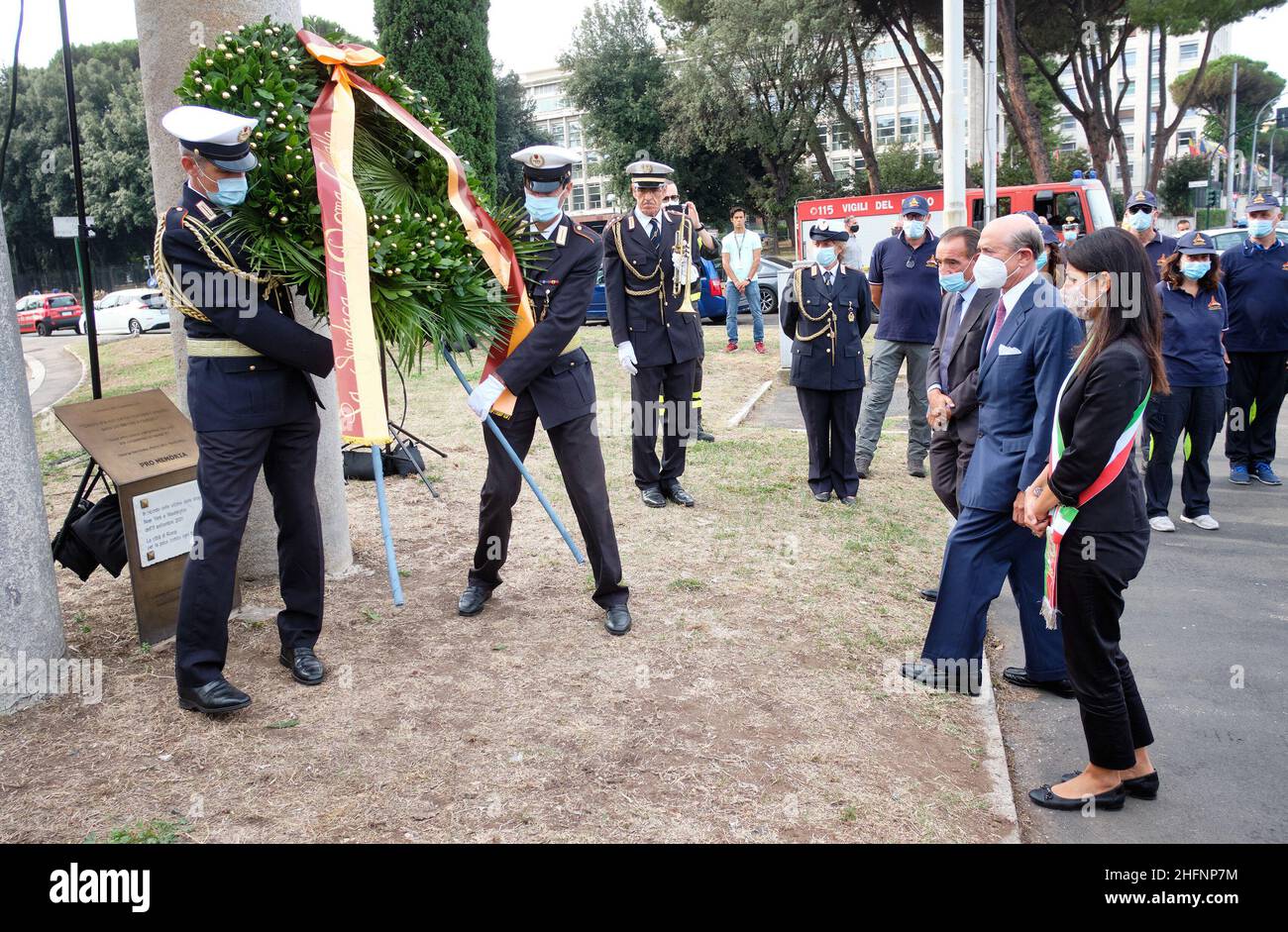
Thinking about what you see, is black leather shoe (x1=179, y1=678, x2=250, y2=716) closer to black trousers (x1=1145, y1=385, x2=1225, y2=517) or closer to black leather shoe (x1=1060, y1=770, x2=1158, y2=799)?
black leather shoe (x1=1060, y1=770, x2=1158, y2=799)

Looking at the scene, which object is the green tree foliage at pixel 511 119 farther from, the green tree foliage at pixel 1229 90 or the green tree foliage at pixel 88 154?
the green tree foliage at pixel 1229 90

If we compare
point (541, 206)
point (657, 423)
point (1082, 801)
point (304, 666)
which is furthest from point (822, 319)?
point (304, 666)

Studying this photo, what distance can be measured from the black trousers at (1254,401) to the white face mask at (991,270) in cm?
522

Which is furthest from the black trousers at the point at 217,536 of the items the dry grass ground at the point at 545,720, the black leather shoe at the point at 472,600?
the black leather shoe at the point at 472,600

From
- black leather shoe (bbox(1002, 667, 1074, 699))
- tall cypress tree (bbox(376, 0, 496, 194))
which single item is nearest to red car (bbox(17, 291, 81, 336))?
tall cypress tree (bbox(376, 0, 496, 194))

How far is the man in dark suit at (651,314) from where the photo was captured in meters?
7.53

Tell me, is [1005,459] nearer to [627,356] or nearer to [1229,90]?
[627,356]

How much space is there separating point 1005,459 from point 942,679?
41.2 inches

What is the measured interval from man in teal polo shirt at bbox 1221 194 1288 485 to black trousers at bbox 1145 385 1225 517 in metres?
1.10

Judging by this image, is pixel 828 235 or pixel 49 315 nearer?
pixel 828 235

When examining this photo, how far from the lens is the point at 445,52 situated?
55.9 ft

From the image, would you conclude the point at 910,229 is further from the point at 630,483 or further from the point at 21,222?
the point at 21,222

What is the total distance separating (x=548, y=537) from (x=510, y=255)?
2291 mm

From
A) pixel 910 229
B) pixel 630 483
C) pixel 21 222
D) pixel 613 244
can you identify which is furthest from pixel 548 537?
pixel 21 222
